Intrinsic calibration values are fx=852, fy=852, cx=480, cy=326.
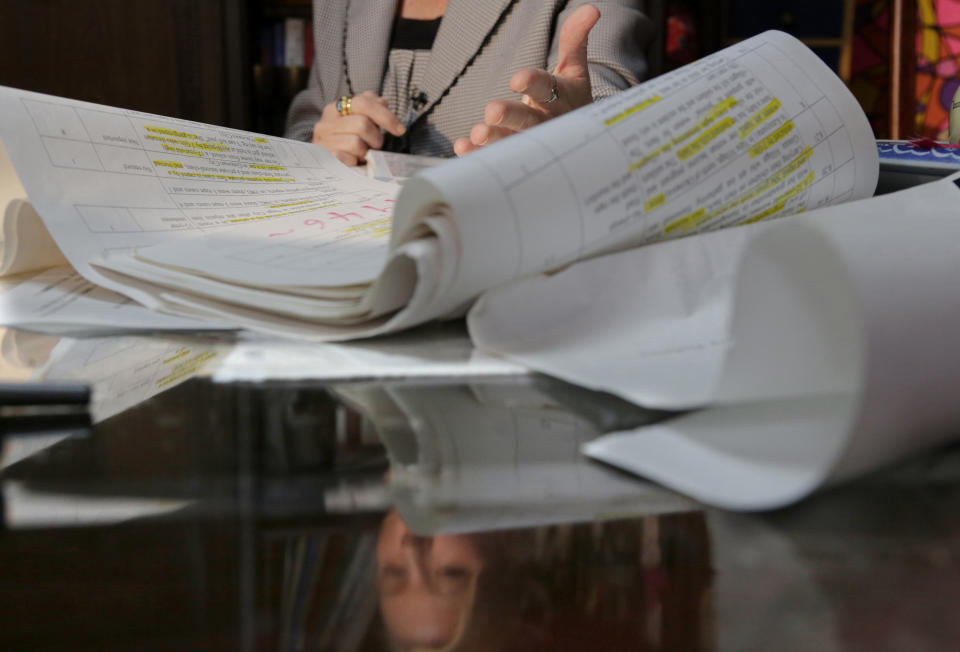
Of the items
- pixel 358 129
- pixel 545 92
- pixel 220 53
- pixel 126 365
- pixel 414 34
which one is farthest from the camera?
pixel 220 53

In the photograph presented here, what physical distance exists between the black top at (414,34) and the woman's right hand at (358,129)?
40 cm

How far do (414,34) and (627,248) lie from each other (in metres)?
1.00

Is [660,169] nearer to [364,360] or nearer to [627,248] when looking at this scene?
[627,248]

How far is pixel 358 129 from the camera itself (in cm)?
82

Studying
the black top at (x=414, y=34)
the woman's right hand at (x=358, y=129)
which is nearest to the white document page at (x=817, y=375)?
the woman's right hand at (x=358, y=129)

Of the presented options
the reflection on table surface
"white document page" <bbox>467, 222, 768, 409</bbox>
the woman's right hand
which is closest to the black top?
the woman's right hand

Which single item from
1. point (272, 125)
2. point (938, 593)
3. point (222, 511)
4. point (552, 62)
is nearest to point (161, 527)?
point (222, 511)

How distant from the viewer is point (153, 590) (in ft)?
0.44

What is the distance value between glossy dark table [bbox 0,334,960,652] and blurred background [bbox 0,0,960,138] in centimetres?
177

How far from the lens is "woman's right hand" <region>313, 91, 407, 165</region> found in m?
0.81

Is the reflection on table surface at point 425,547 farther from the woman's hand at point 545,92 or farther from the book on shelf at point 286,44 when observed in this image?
the book on shelf at point 286,44

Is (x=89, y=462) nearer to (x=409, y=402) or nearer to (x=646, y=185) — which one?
(x=409, y=402)

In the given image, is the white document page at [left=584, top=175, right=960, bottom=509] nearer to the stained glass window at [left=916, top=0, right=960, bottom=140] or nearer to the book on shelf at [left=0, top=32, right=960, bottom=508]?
the book on shelf at [left=0, top=32, right=960, bottom=508]

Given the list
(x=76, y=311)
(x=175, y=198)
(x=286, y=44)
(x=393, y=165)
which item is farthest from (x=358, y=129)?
(x=286, y=44)
